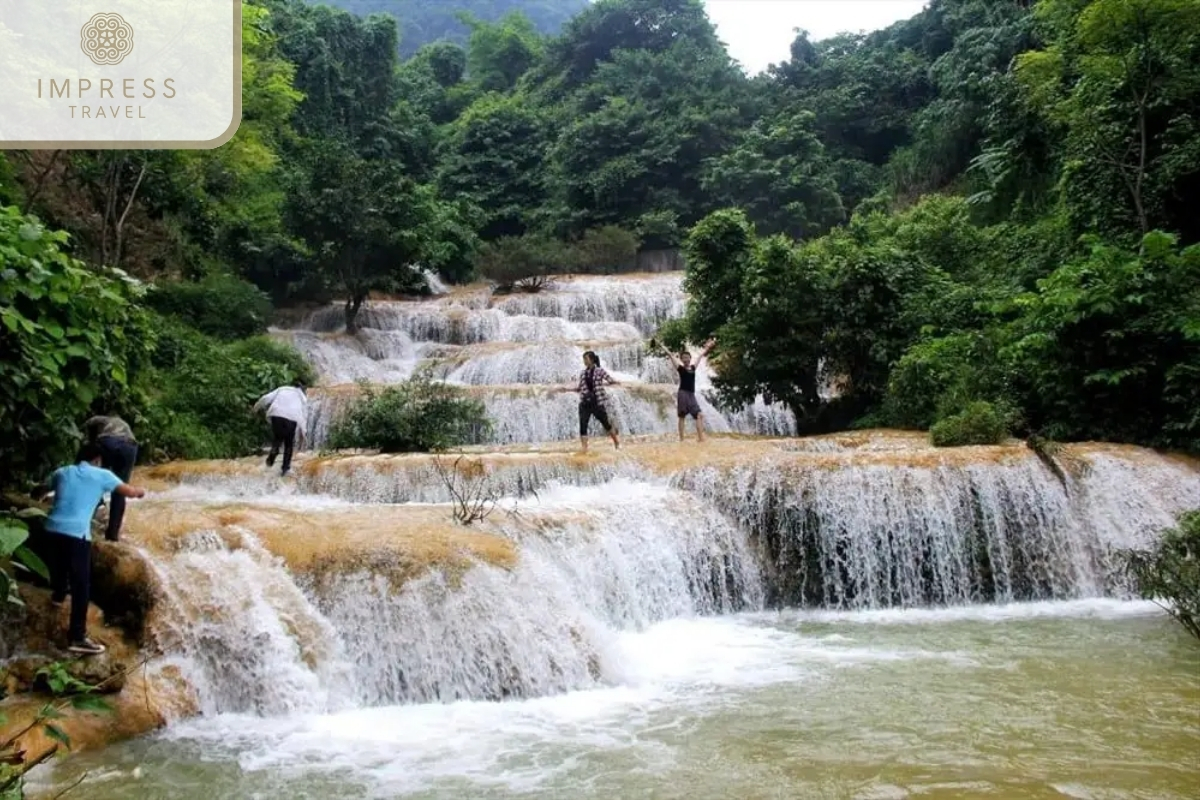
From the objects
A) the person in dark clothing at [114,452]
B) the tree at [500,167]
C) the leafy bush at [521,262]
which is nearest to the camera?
the person in dark clothing at [114,452]

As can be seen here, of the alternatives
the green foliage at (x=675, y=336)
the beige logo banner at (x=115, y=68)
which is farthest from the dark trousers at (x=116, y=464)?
the green foliage at (x=675, y=336)

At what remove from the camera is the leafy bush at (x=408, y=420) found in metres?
12.9

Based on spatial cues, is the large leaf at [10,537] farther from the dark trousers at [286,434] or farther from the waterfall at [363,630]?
the dark trousers at [286,434]

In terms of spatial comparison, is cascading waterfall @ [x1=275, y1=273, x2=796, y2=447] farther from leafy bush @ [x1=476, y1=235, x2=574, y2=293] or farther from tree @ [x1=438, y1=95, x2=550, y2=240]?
tree @ [x1=438, y1=95, x2=550, y2=240]

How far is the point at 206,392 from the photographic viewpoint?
14.4m

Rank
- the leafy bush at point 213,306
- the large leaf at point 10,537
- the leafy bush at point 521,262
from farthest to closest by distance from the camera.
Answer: the leafy bush at point 521,262 < the leafy bush at point 213,306 < the large leaf at point 10,537

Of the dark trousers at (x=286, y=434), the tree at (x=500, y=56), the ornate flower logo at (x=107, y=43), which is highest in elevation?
the tree at (x=500, y=56)

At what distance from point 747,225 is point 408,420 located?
6733 millimetres

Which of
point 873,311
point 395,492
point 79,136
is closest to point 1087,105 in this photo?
point 873,311

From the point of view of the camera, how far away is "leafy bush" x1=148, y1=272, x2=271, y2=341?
1875 cm

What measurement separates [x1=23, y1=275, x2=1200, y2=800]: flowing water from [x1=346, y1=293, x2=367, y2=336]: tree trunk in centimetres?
1023

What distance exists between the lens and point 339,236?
21094mm

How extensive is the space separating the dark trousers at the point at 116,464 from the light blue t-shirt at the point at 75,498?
2.77ft

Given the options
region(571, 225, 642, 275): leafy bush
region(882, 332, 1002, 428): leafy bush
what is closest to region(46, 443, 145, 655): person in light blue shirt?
A: region(882, 332, 1002, 428): leafy bush
